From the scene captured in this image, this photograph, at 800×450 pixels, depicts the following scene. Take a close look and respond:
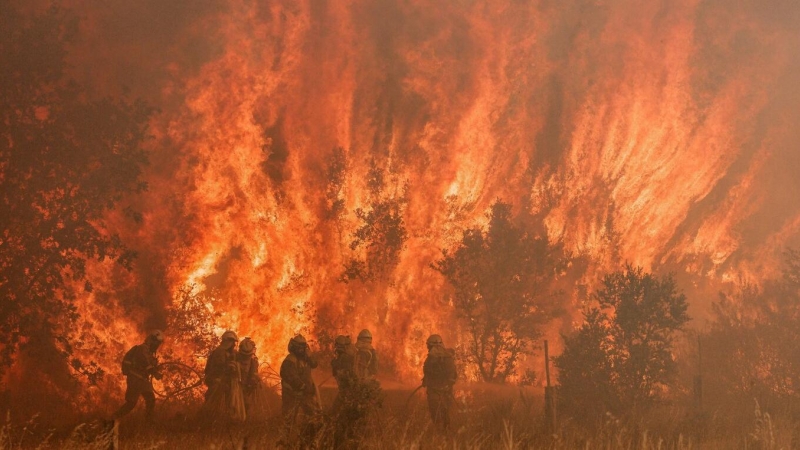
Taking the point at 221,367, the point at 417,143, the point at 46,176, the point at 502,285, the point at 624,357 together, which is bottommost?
the point at 221,367

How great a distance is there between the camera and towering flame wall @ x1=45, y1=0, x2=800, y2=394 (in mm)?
31125

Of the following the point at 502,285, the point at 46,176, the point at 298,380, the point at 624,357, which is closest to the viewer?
the point at 298,380

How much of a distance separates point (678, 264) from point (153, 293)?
35.3 meters

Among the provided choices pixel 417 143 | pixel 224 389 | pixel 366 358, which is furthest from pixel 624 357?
pixel 417 143

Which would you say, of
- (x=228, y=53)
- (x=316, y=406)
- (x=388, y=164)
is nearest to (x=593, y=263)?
(x=388, y=164)

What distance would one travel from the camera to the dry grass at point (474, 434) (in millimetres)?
9078

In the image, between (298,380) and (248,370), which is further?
(248,370)

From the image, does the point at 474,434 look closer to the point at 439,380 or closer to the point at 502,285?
the point at 439,380

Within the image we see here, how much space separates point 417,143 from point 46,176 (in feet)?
72.7

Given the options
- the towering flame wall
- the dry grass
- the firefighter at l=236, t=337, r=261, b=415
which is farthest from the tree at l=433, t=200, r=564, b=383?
the firefighter at l=236, t=337, r=261, b=415

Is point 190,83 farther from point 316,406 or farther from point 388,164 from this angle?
point 316,406

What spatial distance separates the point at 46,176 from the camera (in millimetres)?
22281

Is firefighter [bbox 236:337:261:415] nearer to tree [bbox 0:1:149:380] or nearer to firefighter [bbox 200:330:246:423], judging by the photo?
firefighter [bbox 200:330:246:423]

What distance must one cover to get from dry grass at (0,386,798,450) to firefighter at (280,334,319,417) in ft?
2.98
